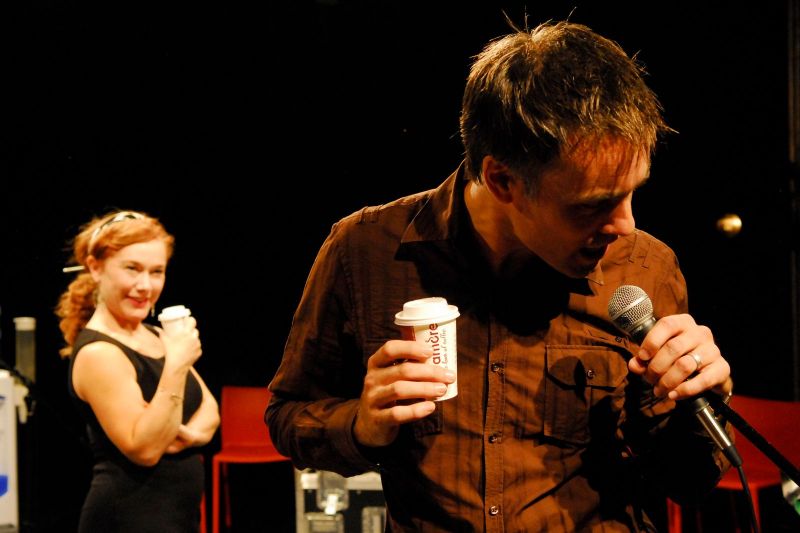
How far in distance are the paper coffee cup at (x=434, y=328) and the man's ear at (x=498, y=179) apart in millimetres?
266

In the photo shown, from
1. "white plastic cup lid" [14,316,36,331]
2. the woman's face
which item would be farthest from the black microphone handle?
"white plastic cup lid" [14,316,36,331]

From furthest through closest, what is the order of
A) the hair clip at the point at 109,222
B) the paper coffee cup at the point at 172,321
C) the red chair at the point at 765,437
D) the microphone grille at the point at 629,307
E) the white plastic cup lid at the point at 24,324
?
the white plastic cup lid at the point at 24,324 → the red chair at the point at 765,437 → the hair clip at the point at 109,222 → the paper coffee cup at the point at 172,321 → the microphone grille at the point at 629,307

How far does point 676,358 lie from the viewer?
1334 millimetres

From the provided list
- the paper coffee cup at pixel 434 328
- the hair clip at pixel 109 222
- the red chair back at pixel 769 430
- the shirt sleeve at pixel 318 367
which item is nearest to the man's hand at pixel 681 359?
the paper coffee cup at pixel 434 328

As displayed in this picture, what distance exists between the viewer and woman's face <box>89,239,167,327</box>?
10.6 feet

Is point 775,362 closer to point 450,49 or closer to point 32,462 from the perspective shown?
point 450,49

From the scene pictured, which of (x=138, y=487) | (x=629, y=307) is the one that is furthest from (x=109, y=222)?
(x=629, y=307)

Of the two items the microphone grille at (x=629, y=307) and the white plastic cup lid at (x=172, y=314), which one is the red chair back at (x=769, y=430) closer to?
the white plastic cup lid at (x=172, y=314)

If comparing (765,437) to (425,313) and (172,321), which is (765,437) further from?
(425,313)

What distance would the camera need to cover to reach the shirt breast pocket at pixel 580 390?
5.05ft

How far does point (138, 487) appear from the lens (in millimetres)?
2984

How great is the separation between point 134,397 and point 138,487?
33 cm

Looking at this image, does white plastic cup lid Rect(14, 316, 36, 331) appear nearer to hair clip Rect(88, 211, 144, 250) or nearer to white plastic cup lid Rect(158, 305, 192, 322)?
hair clip Rect(88, 211, 144, 250)

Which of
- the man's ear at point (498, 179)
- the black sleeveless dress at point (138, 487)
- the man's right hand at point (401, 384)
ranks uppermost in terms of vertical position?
the man's ear at point (498, 179)
